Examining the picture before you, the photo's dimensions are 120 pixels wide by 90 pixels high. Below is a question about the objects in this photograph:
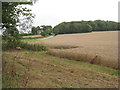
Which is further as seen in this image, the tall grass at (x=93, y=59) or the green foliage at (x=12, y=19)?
the tall grass at (x=93, y=59)

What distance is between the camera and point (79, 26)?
70.6 meters

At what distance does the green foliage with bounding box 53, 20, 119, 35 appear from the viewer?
6725 cm

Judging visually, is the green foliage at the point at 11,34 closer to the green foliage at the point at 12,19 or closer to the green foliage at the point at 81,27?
the green foliage at the point at 12,19

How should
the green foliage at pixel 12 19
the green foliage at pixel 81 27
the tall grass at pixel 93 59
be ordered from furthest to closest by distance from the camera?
1. the green foliage at pixel 81 27
2. the tall grass at pixel 93 59
3. the green foliage at pixel 12 19

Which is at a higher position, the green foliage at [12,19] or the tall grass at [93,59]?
the green foliage at [12,19]

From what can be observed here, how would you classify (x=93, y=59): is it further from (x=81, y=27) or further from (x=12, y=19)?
(x=81, y=27)

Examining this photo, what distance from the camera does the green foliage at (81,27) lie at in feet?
221

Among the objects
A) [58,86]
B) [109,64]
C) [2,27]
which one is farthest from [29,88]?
[109,64]

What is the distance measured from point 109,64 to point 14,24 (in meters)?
8.38

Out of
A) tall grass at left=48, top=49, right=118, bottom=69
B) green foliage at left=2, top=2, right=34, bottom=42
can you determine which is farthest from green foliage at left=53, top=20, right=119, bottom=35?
green foliage at left=2, top=2, right=34, bottom=42

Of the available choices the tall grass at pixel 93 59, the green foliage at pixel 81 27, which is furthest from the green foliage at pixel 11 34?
the green foliage at pixel 81 27

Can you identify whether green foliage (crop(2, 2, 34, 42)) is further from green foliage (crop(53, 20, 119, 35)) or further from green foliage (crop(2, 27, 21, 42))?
green foliage (crop(53, 20, 119, 35))

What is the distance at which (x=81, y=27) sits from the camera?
70.6 meters

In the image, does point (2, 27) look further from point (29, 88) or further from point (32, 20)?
point (29, 88)
